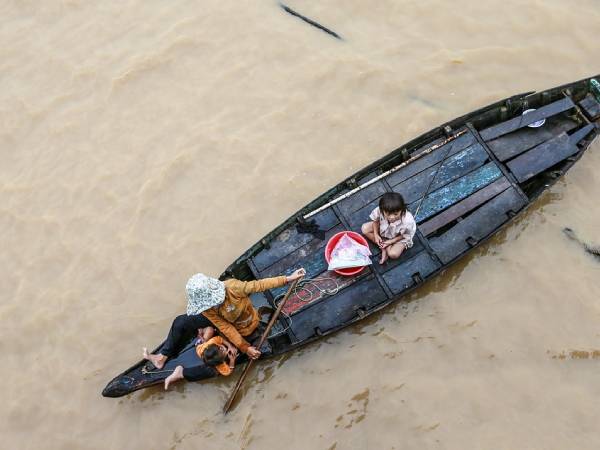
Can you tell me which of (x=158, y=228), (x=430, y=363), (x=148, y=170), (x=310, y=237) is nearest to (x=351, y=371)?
(x=430, y=363)

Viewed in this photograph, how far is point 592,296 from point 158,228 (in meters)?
5.46

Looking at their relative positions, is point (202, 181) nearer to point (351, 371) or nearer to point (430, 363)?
point (351, 371)

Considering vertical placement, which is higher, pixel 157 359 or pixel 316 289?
pixel 157 359

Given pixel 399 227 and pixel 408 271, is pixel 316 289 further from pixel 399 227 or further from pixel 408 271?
pixel 399 227

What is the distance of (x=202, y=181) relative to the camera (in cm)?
786

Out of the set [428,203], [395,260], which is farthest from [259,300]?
[428,203]

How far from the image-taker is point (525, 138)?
22.6 ft

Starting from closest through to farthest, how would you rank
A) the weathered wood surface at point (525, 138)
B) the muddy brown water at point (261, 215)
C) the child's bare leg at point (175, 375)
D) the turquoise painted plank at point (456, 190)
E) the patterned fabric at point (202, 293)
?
1. the patterned fabric at point (202, 293)
2. the child's bare leg at point (175, 375)
3. the muddy brown water at point (261, 215)
4. the turquoise painted plank at point (456, 190)
5. the weathered wood surface at point (525, 138)

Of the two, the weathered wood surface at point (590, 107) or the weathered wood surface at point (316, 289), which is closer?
the weathered wood surface at point (316, 289)

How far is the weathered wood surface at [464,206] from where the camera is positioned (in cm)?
645

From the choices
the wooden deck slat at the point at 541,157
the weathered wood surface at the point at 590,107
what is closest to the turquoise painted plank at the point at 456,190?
the wooden deck slat at the point at 541,157

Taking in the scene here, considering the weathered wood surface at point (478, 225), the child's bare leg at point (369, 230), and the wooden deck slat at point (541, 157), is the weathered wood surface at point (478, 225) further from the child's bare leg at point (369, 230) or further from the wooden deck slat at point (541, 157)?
the child's bare leg at point (369, 230)

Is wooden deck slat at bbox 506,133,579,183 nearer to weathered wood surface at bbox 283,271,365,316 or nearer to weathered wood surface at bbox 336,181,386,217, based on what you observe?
weathered wood surface at bbox 336,181,386,217

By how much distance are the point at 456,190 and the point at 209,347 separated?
3.41m
